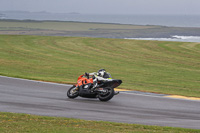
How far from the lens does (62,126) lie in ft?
29.6

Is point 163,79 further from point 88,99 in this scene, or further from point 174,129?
point 174,129

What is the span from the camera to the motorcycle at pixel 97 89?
538 inches

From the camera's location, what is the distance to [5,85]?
55.1ft

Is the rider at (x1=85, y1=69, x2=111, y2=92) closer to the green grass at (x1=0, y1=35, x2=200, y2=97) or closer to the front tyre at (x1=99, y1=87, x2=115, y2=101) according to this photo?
the front tyre at (x1=99, y1=87, x2=115, y2=101)

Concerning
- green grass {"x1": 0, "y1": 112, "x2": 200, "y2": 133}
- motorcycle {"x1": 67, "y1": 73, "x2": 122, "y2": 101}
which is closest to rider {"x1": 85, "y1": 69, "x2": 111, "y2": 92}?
motorcycle {"x1": 67, "y1": 73, "x2": 122, "y2": 101}

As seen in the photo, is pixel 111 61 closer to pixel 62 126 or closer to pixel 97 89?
pixel 97 89

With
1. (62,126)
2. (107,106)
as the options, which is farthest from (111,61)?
(62,126)

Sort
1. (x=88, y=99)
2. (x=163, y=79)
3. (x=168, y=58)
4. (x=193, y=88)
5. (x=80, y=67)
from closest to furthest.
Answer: (x=88, y=99)
(x=193, y=88)
(x=163, y=79)
(x=80, y=67)
(x=168, y=58)

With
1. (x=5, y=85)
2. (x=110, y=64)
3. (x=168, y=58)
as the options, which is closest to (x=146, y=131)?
(x=5, y=85)

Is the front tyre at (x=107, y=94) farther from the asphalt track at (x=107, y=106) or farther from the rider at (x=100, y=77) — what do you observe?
the rider at (x=100, y=77)

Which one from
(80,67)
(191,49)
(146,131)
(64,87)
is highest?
(191,49)

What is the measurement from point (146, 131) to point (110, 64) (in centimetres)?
1873

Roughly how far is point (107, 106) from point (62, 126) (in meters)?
4.02

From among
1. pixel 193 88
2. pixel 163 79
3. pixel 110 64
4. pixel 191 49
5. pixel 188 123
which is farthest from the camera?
pixel 191 49
